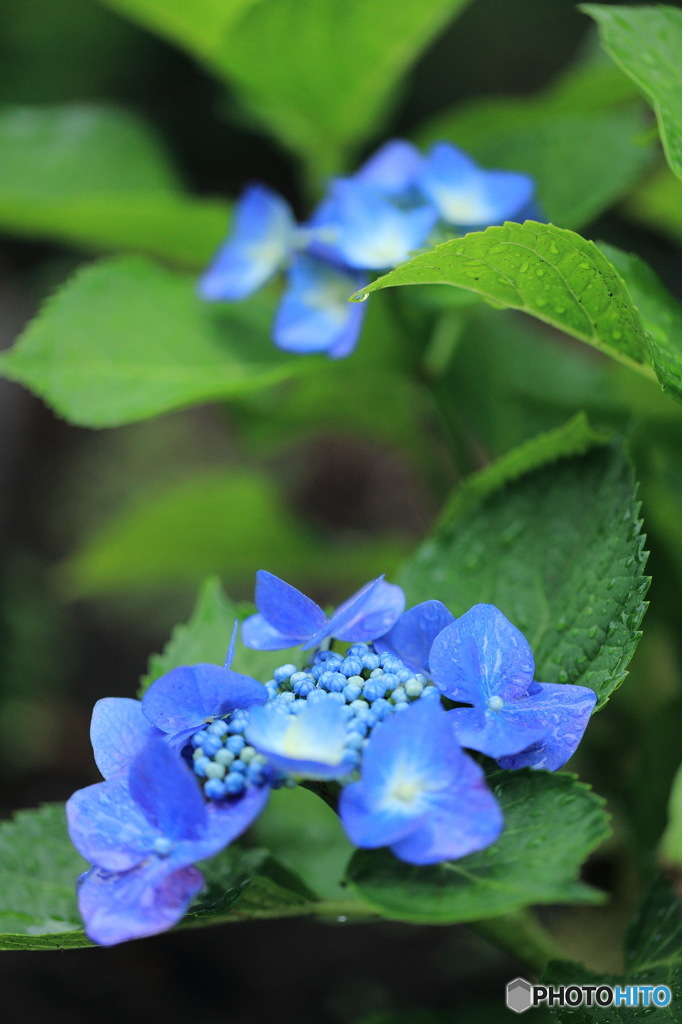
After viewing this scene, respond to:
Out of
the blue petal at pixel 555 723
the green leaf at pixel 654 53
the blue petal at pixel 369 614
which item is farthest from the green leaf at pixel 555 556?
the green leaf at pixel 654 53

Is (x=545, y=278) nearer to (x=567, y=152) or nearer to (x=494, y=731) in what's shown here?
(x=494, y=731)

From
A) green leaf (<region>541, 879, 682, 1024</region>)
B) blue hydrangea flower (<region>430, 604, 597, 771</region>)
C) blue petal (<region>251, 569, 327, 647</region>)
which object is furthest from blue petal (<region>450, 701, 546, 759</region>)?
green leaf (<region>541, 879, 682, 1024</region>)

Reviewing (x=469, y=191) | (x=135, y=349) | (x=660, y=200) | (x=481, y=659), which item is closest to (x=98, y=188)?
(x=135, y=349)

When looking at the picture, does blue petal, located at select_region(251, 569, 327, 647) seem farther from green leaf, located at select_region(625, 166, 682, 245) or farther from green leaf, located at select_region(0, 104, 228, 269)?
green leaf, located at select_region(625, 166, 682, 245)

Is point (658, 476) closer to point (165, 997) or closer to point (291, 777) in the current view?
point (291, 777)

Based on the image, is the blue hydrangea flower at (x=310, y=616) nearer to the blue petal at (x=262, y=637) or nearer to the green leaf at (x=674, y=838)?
the blue petal at (x=262, y=637)
